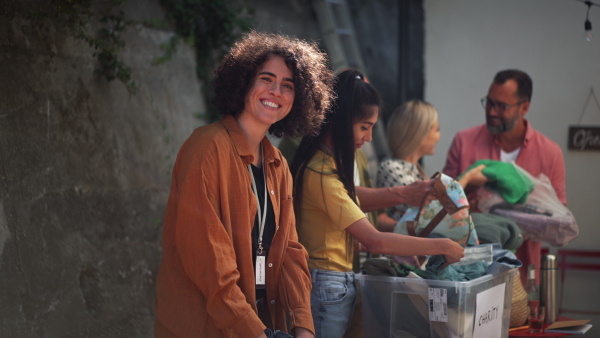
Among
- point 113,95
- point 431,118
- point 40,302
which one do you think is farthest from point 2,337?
point 431,118

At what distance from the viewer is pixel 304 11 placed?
746 cm

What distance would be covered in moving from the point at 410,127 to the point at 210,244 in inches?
84.0

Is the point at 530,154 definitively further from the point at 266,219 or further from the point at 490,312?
the point at 266,219

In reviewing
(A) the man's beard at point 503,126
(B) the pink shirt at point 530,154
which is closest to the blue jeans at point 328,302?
(B) the pink shirt at point 530,154

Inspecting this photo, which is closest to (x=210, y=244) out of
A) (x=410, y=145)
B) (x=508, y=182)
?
(x=410, y=145)

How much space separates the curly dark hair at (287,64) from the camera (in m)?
2.67

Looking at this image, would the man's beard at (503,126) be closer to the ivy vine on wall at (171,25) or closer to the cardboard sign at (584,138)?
the cardboard sign at (584,138)

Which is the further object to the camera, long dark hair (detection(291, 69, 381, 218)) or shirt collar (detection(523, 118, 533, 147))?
shirt collar (detection(523, 118, 533, 147))

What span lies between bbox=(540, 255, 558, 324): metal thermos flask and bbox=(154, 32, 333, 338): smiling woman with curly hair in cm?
182

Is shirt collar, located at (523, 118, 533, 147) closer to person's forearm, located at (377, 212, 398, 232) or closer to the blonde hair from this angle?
the blonde hair

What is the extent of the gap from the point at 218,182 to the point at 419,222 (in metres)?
1.34

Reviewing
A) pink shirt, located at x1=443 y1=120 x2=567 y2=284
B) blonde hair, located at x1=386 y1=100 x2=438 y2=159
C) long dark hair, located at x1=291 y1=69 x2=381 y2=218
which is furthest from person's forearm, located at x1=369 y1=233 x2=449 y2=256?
pink shirt, located at x1=443 y1=120 x2=567 y2=284

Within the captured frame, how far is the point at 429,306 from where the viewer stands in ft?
9.79

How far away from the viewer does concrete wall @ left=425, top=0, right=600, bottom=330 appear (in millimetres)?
5051
